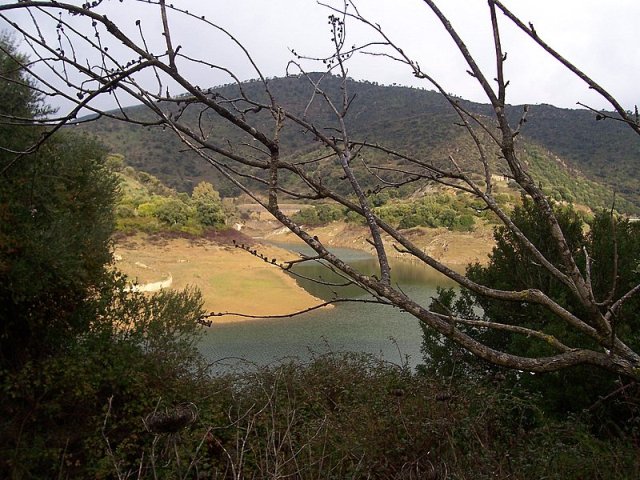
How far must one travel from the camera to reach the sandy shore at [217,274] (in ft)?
56.2

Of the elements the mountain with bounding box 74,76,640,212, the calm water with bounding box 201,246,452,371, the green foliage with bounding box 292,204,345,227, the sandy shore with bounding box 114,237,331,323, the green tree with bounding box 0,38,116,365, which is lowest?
the calm water with bounding box 201,246,452,371

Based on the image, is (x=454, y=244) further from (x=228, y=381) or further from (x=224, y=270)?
(x=228, y=381)

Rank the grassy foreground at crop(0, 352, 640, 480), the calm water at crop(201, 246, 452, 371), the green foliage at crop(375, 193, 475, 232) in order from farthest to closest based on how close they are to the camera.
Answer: the green foliage at crop(375, 193, 475, 232)
the calm water at crop(201, 246, 452, 371)
the grassy foreground at crop(0, 352, 640, 480)

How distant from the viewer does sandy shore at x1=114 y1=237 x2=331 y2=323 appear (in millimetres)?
17141

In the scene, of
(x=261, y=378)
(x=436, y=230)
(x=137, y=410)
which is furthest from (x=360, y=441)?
(x=436, y=230)

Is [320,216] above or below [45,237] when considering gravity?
below

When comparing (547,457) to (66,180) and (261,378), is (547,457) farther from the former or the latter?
(66,180)

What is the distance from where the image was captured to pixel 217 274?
1961cm

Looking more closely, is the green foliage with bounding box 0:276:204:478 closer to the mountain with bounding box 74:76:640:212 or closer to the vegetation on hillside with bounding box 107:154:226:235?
the vegetation on hillside with bounding box 107:154:226:235

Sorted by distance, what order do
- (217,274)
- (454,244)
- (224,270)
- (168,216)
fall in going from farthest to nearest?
(454,244) < (168,216) < (224,270) < (217,274)

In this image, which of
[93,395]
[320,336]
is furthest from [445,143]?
[93,395]

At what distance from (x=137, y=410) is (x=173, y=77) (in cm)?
598

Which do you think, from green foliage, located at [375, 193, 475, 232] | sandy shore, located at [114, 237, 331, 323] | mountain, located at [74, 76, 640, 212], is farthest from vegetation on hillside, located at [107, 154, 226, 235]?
green foliage, located at [375, 193, 475, 232]

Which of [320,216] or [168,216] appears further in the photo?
[320,216]
